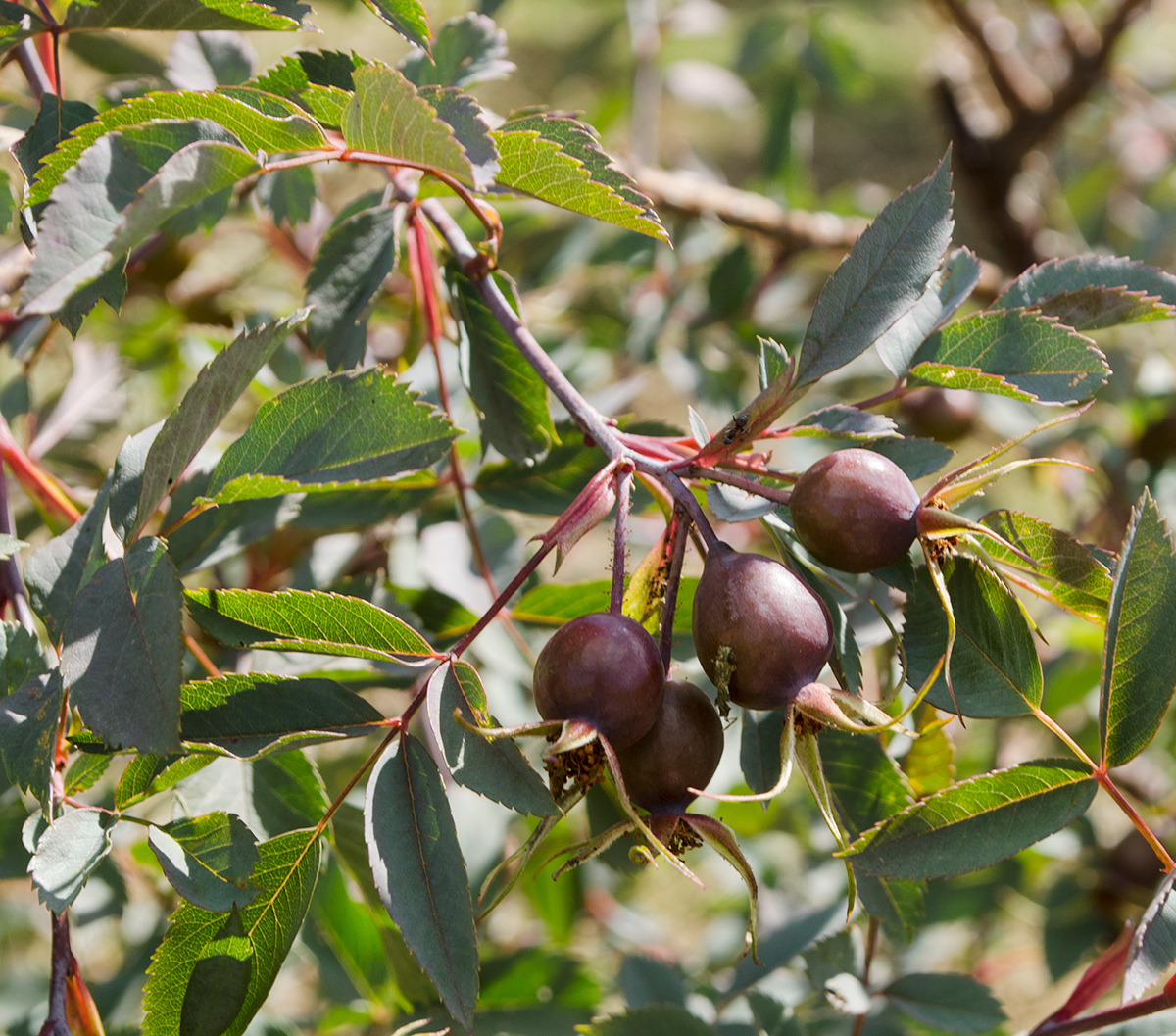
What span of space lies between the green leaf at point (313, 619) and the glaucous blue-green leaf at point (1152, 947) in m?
0.46

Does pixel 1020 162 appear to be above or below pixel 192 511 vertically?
above

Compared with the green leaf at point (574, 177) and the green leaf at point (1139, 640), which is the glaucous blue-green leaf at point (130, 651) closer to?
the green leaf at point (574, 177)

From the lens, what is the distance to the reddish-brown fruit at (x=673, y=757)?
1.97 ft

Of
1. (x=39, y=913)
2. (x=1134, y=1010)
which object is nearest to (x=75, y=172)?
(x=1134, y=1010)

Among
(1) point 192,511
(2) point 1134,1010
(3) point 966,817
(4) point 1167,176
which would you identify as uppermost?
(4) point 1167,176

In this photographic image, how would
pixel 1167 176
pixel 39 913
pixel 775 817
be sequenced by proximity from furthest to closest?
pixel 1167 176
pixel 39 913
pixel 775 817

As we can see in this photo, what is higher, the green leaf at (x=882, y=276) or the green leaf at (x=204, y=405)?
the green leaf at (x=882, y=276)

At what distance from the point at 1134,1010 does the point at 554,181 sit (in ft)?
2.23

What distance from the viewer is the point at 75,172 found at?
550 mm

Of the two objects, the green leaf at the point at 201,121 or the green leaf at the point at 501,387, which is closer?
the green leaf at the point at 201,121

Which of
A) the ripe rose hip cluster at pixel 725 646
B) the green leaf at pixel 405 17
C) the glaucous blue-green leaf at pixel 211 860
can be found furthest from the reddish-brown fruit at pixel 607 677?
the green leaf at pixel 405 17

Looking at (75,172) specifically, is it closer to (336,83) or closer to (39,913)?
(336,83)

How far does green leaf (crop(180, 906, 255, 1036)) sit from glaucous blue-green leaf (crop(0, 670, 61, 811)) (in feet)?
0.45

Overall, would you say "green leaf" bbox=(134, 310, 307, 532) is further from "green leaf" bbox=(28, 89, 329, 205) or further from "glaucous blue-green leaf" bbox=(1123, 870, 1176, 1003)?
"glaucous blue-green leaf" bbox=(1123, 870, 1176, 1003)
